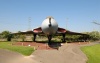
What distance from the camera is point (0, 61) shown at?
49.5ft

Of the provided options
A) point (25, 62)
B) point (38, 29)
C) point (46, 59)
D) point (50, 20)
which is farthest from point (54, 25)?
point (25, 62)

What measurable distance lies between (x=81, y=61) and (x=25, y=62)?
242 inches

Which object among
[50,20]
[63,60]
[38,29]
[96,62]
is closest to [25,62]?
[63,60]

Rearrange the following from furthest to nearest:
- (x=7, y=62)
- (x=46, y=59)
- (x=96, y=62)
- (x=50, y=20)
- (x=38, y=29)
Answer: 1. (x=38, y=29)
2. (x=50, y=20)
3. (x=96, y=62)
4. (x=46, y=59)
5. (x=7, y=62)

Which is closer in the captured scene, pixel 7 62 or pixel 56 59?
pixel 7 62

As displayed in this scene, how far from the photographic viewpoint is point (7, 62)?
15.0 metres

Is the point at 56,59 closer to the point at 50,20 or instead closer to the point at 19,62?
the point at 19,62

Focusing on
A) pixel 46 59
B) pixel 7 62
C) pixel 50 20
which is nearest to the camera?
pixel 7 62

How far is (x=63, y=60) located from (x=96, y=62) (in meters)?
4.12

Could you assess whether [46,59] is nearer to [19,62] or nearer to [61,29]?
[19,62]

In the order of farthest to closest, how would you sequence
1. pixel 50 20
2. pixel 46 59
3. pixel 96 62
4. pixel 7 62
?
pixel 50 20 < pixel 96 62 < pixel 46 59 < pixel 7 62

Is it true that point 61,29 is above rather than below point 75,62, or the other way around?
above

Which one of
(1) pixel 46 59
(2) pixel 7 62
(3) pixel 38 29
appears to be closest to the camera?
(2) pixel 7 62

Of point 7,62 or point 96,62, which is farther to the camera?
point 96,62
